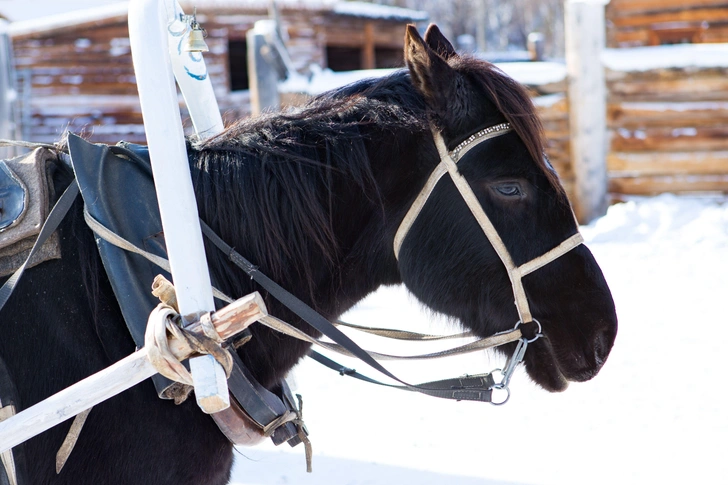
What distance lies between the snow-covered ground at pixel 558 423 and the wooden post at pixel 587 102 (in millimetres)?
1957

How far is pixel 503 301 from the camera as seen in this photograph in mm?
1720

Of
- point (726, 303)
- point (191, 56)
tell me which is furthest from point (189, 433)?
point (726, 303)

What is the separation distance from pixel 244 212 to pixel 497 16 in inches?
1271

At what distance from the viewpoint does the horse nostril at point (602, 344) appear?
1728 mm

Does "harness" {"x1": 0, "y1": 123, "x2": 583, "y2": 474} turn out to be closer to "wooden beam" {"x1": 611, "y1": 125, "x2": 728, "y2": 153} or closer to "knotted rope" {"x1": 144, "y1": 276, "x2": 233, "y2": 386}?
"knotted rope" {"x1": 144, "y1": 276, "x2": 233, "y2": 386}

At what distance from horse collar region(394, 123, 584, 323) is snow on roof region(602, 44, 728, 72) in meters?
5.78

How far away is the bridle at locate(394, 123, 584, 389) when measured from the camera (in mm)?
1660

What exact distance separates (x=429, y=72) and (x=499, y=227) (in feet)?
1.44

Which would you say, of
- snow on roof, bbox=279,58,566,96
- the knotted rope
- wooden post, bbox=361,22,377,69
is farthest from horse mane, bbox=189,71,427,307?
wooden post, bbox=361,22,377,69

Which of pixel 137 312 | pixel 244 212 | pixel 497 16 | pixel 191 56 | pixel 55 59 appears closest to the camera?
pixel 137 312

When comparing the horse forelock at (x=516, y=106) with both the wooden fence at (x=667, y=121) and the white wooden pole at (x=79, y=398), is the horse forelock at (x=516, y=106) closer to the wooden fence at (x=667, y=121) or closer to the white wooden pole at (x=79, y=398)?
the white wooden pole at (x=79, y=398)

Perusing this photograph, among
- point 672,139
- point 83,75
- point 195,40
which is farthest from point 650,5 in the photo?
point 195,40

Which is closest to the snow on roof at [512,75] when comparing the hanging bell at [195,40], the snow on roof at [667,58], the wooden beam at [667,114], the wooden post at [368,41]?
the snow on roof at [667,58]

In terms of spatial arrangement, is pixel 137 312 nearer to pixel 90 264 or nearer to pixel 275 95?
pixel 90 264
